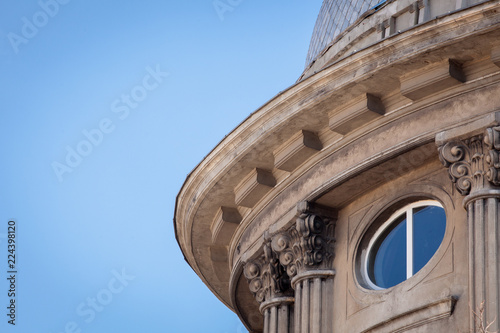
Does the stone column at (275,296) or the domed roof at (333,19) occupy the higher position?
the domed roof at (333,19)

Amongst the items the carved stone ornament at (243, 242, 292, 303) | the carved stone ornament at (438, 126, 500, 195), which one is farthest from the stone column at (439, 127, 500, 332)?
the carved stone ornament at (243, 242, 292, 303)

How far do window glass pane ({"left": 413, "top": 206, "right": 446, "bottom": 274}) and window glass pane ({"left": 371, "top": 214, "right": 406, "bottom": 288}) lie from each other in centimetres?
30

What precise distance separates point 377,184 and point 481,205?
3.25 m

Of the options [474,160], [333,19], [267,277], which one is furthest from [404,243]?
[333,19]

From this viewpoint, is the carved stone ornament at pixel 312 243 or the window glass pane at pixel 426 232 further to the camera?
the carved stone ornament at pixel 312 243

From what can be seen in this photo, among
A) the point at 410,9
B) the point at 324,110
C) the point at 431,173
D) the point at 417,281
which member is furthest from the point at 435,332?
the point at 410,9

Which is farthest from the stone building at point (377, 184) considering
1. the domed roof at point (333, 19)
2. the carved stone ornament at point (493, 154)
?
the domed roof at point (333, 19)

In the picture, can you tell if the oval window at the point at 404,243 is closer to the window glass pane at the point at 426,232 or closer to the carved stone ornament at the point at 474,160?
the window glass pane at the point at 426,232

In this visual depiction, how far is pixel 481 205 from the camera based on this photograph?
74.6ft

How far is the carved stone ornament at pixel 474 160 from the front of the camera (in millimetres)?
22922

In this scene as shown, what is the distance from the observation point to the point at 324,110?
25.1m

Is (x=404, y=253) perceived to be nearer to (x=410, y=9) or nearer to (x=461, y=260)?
(x=461, y=260)

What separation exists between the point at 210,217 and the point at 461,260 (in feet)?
25.5

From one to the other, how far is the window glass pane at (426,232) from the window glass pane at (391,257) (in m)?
0.30
